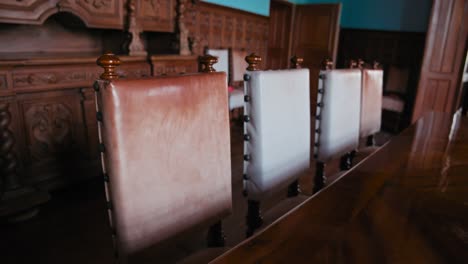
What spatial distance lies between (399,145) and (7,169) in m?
2.08

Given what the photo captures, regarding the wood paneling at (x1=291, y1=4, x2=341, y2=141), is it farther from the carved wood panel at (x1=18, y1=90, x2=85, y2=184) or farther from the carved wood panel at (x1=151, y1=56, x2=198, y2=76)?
the carved wood panel at (x1=18, y1=90, x2=85, y2=184)

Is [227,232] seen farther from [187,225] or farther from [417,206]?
[417,206]

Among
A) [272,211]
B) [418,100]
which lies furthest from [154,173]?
→ [418,100]

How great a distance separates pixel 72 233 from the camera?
169cm

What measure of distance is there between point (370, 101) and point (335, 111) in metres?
0.56

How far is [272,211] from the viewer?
119 centimetres

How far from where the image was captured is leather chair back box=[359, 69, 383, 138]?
186cm

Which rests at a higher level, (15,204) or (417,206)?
(417,206)

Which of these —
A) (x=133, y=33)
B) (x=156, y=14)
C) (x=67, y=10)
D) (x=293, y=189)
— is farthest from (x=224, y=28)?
(x=293, y=189)

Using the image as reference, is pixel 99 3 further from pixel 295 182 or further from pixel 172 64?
pixel 295 182

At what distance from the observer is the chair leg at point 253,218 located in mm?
1141

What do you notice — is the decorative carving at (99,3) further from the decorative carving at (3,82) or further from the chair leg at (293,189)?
the chair leg at (293,189)

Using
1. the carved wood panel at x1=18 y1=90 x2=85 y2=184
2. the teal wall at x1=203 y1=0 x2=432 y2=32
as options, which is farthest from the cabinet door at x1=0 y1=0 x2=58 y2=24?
the teal wall at x1=203 y1=0 x2=432 y2=32

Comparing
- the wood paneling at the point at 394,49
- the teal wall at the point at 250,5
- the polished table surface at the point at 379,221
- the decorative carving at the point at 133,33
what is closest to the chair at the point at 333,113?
the polished table surface at the point at 379,221
